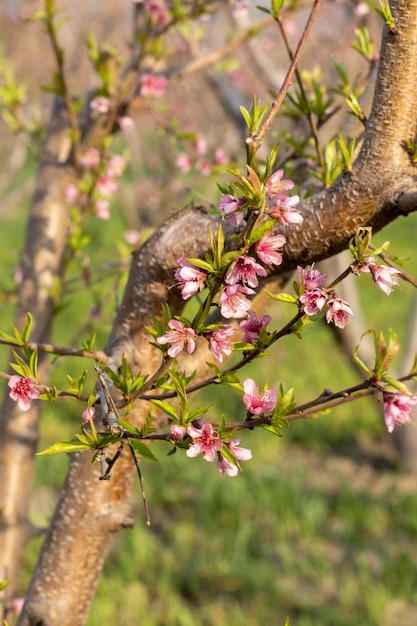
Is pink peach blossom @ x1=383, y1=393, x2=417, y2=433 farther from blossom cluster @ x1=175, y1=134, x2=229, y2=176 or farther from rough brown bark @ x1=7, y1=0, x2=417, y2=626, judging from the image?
blossom cluster @ x1=175, y1=134, x2=229, y2=176

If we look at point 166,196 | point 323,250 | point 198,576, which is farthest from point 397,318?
point 323,250

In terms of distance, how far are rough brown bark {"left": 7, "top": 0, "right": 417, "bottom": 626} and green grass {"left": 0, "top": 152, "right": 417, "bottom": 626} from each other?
0.83 meters

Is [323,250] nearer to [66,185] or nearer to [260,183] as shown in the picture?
[260,183]

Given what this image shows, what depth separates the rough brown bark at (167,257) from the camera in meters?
1.10

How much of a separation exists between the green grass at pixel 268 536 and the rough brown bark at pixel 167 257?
834 mm

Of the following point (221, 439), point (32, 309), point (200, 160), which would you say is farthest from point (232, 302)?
point (200, 160)

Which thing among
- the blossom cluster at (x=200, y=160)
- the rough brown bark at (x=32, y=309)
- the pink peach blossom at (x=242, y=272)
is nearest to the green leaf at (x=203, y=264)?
the pink peach blossom at (x=242, y=272)

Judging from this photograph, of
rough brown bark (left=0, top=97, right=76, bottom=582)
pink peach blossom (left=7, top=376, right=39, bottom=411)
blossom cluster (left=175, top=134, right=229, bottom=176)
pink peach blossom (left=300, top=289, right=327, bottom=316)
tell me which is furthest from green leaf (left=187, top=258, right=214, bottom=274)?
blossom cluster (left=175, top=134, right=229, bottom=176)

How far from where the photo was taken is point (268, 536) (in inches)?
160

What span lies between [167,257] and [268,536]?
125 inches

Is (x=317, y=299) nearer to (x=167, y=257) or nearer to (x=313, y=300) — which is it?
(x=313, y=300)

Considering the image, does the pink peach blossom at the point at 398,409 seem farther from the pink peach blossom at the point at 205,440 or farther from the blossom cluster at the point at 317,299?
the pink peach blossom at the point at 205,440

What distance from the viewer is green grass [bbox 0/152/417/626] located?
3383mm

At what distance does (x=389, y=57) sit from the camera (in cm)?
112
